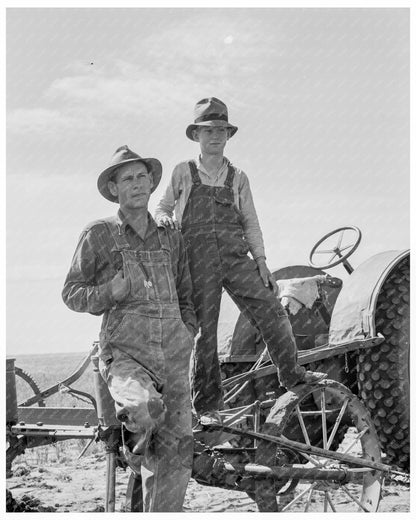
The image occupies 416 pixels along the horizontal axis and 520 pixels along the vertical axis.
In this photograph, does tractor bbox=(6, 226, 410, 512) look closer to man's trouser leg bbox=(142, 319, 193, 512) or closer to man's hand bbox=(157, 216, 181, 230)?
man's trouser leg bbox=(142, 319, 193, 512)

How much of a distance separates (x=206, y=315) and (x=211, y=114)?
125 centimetres

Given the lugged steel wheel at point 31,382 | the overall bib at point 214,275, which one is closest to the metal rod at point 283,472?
the overall bib at point 214,275

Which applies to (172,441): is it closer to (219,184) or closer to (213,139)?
(219,184)

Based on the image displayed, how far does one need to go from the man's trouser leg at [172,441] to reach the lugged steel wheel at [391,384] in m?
2.43

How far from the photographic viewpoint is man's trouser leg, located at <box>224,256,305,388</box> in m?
4.91

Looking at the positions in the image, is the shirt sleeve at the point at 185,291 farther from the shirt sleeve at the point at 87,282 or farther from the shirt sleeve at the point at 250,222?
the shirt sleeve at the point at 250,222

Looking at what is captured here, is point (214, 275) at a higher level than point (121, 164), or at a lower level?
lower

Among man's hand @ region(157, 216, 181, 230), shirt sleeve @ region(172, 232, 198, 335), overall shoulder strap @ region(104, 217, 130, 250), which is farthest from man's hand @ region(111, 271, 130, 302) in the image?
man's hand @ region(157, 216, 181, 230)

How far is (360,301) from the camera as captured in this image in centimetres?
643

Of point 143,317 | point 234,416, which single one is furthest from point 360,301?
point 143,317

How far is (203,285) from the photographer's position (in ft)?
15.8

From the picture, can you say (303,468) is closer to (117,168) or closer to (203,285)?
(203,285)

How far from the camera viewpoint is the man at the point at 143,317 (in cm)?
397
